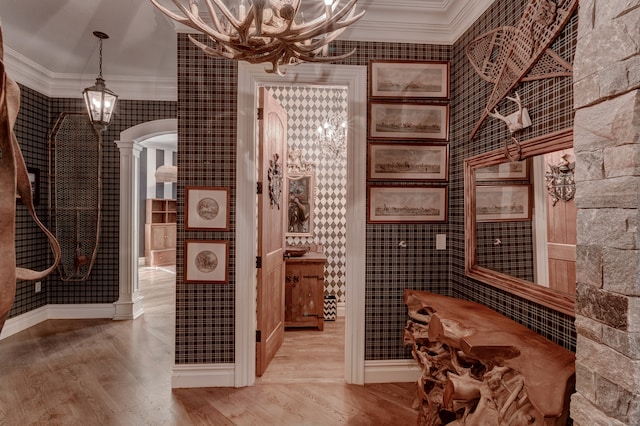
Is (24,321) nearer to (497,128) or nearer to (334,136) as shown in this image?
(334,136)

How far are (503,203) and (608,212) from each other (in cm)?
103

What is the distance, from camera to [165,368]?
3027mm

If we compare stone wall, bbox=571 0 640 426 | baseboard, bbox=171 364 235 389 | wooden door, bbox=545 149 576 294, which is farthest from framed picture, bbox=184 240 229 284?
stone wall, bbox=571 0 640 426

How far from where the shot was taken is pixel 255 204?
8.96ft

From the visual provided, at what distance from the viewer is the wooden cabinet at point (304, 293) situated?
3939 mm

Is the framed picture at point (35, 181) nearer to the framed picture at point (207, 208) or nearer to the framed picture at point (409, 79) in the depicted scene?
the framed picture at point (207, 208)

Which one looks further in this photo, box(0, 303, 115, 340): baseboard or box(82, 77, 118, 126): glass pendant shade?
box(0, 303, 115, 340): baseboard

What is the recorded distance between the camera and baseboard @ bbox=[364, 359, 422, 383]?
2.77 meters

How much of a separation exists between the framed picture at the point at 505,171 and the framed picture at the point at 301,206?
243 centimetres

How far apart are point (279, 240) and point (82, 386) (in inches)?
77.2

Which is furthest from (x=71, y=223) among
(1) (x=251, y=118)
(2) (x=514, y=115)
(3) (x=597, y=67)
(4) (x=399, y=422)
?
(3) (x=597, y=67)

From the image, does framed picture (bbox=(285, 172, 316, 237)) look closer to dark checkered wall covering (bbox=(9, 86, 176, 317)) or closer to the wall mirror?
dark checkered wall covering (bbox=(9, 86, 176, 317))

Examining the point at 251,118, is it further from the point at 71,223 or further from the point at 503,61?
the point at 71,223

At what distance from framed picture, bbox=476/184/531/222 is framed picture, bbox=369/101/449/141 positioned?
67 centimetres
